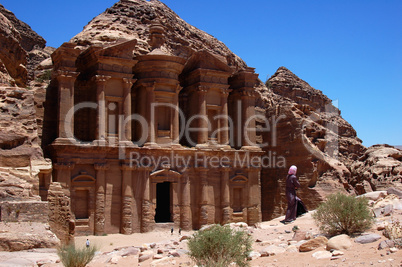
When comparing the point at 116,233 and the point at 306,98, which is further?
the point at 306,98

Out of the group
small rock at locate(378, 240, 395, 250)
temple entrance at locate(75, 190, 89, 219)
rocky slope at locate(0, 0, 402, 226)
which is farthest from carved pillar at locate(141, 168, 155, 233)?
small rock at locate(378, 240, 395, 250)

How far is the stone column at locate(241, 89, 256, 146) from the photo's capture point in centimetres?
3173

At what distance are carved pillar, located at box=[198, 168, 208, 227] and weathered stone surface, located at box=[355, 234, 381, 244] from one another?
15.6 m

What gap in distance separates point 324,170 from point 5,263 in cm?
2451

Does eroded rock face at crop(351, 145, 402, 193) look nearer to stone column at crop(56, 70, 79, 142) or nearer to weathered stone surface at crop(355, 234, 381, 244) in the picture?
weathered stone surface at crop(355, 234, 381, 244)

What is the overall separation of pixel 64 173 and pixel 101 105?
453cm

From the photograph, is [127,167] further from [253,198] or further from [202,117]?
[253,198]

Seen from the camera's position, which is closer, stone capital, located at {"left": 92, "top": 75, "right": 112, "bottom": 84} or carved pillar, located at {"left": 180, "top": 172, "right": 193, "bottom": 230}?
stone capital, located at {"left": 92, "top": 75, "right": 112, "bottom": 84}

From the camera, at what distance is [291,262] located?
12.4 m

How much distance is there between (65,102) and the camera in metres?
25.2

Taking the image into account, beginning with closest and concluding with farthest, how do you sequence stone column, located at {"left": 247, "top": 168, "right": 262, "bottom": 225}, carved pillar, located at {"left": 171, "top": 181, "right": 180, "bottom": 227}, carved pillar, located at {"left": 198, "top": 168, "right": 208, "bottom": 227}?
carved pillar, located at {"left": 171, "top": 181, "right": 180, "bottom": 227}
carved pillar, located at {"left": 198, "top": 168, "right": 208, "bottom": 227}
stone column, located at {"left": 247, "top": 168, "right": 262, "bottom": 225}

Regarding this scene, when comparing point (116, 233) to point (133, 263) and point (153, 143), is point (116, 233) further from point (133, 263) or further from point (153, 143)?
point (133, 263)

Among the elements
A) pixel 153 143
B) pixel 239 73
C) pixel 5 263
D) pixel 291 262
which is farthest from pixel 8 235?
pixel 239 73

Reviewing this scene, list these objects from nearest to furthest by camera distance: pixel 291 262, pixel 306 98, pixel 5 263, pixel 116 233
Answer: pixel 5 263 < pixel 291 262 < pixel 116 233 < pixel 306 98
